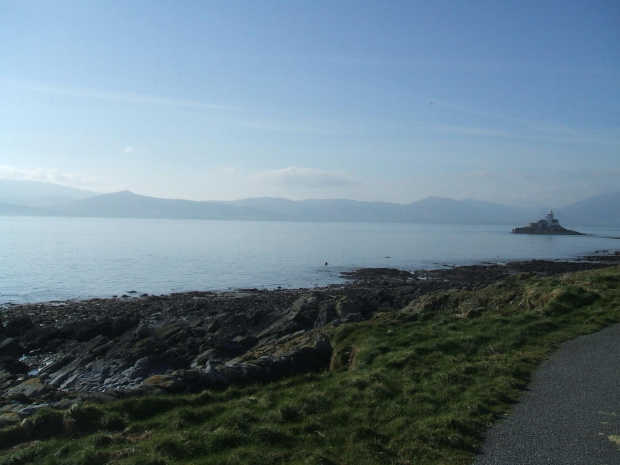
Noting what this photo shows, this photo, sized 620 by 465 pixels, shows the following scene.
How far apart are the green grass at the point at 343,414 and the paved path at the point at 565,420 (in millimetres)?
301

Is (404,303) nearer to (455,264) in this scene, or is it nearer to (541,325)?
(541,325)

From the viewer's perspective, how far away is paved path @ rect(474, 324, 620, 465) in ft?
20.8

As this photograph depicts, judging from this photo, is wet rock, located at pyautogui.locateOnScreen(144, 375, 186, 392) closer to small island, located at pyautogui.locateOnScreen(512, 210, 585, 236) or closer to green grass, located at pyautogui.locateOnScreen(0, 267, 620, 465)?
green grass, located at pyautogui.locateOnScreen(0, 267, 620, 465)

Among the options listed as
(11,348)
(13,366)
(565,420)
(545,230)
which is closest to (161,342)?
(13,366)

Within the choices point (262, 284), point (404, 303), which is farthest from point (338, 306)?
point (262, 284)

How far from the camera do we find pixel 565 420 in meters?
7.40

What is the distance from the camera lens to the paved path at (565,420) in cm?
633

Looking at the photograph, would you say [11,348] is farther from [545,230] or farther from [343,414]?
[545,230]

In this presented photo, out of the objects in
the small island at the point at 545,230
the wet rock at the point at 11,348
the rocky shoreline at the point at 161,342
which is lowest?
the wet rock at the point at 11,348

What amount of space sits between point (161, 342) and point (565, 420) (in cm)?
1708

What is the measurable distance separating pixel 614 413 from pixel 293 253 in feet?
238

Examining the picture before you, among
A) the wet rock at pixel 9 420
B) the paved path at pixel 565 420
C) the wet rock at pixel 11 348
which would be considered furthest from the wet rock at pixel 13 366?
the paved path at pixel 565 420

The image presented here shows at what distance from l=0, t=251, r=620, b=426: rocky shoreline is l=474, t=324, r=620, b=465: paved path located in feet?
18.4

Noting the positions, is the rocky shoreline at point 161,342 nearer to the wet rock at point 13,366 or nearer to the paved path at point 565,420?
the wet rock at point 13,366
